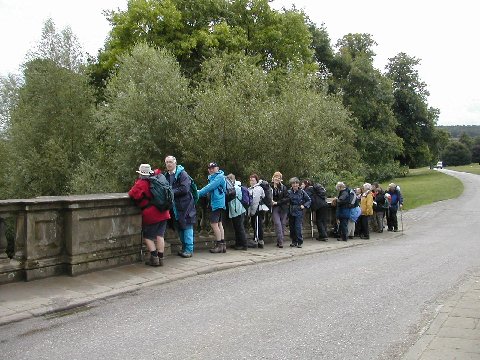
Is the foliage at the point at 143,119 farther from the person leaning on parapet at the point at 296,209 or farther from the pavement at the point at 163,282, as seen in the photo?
the pavement at the point at 163,282

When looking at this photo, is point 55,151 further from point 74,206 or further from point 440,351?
point 440,351

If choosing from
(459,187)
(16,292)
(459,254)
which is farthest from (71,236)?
(459,187)

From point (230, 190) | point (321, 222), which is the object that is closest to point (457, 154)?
point (321, 222)

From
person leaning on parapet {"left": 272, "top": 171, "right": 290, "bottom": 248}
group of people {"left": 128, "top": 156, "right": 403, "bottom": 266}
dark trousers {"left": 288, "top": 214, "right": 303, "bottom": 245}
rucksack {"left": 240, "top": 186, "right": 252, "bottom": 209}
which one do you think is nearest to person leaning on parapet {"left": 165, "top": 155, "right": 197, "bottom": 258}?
group of people {"left": 128, "top": 156, "right": 403, "bottom": 266}

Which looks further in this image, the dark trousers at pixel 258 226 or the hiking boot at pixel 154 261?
the dark trousers at pixel 258 226

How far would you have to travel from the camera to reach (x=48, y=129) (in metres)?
29.5

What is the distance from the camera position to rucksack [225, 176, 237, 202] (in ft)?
38.1

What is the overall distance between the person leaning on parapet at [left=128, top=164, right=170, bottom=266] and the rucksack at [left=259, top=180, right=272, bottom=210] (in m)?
3.84

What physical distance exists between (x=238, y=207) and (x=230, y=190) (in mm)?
521

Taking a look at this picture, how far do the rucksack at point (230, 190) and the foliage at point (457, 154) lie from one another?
145650 millimetres

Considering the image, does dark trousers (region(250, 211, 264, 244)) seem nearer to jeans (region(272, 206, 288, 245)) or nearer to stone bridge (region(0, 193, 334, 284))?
jeans (region(272, 206, 288, 245))

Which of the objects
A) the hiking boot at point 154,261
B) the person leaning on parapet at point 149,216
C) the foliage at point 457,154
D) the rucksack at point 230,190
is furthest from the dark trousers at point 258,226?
the foliage at point 457,154

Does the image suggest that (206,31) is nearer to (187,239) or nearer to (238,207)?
(238,207)

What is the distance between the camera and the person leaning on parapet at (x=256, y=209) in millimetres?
12641
